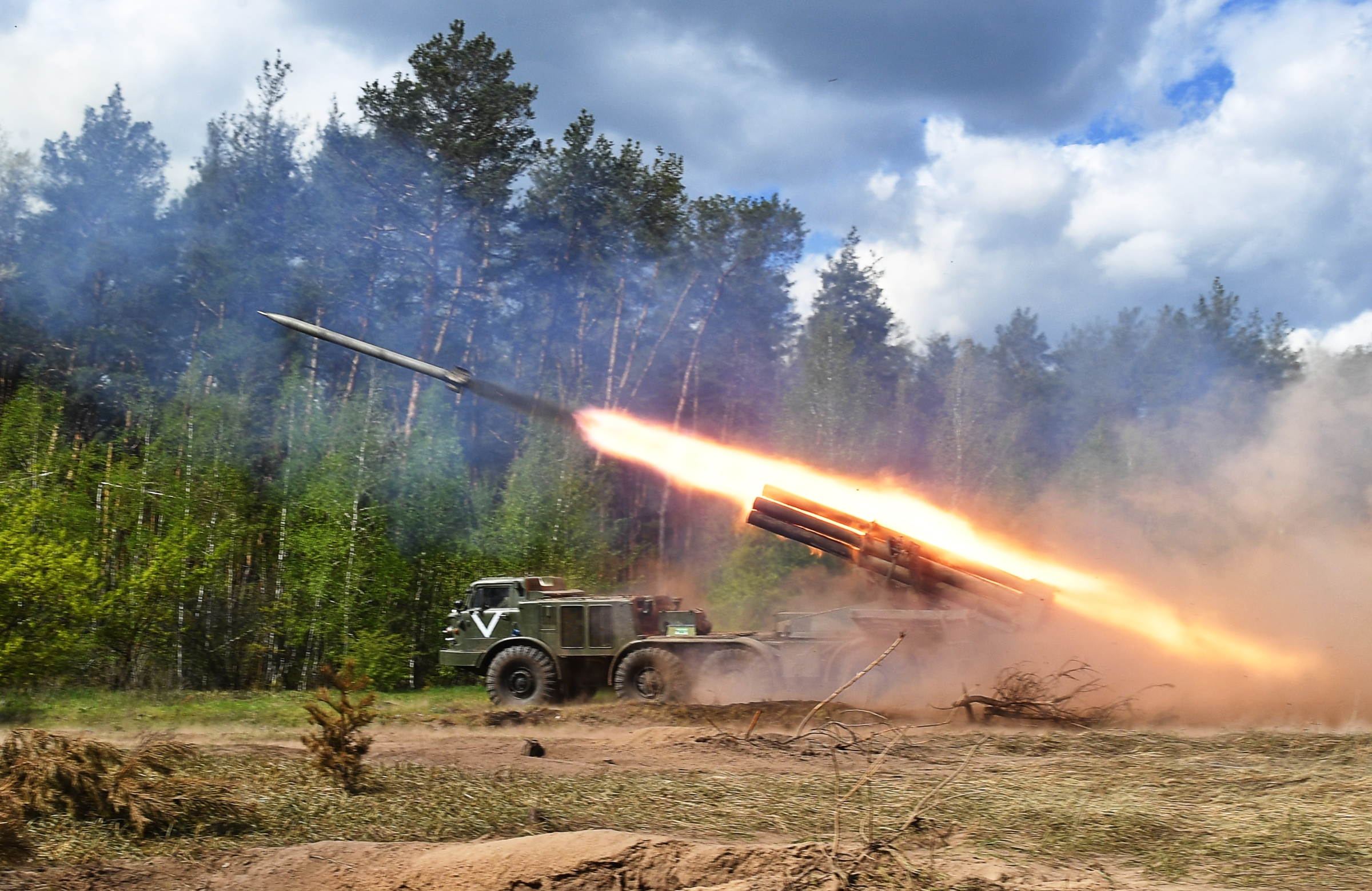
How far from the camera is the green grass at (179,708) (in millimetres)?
15953

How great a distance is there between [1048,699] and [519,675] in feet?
28.7

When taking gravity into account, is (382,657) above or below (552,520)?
below

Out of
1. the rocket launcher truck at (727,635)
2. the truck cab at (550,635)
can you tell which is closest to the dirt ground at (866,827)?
the rocket launcher truck at (727,635)

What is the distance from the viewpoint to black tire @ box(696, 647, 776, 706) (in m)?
16.7

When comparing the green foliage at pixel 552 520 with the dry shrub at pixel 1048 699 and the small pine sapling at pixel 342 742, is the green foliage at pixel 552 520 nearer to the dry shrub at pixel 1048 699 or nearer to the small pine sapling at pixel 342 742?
the dry shrub at pixel 1048 699

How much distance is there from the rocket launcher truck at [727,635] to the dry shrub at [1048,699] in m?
0.98

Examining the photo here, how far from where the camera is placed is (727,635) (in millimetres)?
17422

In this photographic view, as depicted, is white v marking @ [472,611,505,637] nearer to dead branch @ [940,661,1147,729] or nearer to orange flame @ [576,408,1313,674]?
orange flame @ [576,408,1313,674]

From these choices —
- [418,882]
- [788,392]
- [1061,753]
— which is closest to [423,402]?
[788,392]

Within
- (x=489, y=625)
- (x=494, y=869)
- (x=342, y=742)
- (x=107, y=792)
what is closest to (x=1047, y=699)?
(x=489, y=625)

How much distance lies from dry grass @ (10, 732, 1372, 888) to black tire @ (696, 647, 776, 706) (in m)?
5.08

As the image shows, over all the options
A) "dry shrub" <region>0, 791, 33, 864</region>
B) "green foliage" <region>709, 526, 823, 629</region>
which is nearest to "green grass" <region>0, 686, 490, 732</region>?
"dry shrub" <region>0, 791, 33, 864</region>

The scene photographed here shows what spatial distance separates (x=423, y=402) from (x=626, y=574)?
25.9ft

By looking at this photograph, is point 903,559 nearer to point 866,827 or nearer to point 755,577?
point 866,827
